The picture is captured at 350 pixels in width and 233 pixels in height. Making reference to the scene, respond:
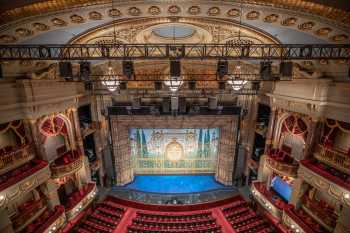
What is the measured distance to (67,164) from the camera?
10969 millimetres

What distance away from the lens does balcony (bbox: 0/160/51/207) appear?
7971 mm

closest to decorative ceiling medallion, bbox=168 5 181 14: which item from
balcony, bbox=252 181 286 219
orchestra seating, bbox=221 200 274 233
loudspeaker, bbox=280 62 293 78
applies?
loudspeaker, bbox=280 62 293 78

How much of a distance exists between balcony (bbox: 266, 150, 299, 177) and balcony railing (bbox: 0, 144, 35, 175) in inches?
489

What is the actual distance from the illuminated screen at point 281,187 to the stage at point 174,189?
322cm

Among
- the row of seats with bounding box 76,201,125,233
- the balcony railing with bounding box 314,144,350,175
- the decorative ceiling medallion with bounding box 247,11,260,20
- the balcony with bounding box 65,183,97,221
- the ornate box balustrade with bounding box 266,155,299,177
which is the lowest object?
the row of seats with bounding box 76,201,125,233

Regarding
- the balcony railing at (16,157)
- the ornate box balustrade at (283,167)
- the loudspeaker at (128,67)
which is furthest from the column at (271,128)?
the balcony railing at (16,157)

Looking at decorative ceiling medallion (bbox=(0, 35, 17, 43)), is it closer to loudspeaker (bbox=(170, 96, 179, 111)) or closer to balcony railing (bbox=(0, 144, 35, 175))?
balcony railing (bbox=(0, 144, 35, 175))

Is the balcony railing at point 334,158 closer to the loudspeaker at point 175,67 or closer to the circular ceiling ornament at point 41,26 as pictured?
the loudspeaker at point 175,67

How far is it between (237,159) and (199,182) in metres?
3.70

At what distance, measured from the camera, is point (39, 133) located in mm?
9914

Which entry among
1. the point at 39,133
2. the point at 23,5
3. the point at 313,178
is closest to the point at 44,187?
the point at 39,133

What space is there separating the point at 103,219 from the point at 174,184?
20.0 ft

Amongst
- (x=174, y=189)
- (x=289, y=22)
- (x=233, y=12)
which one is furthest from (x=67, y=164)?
(x=289, y=22)

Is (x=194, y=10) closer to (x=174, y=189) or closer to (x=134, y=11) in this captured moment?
(x=134, y=11)
